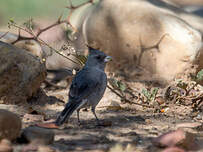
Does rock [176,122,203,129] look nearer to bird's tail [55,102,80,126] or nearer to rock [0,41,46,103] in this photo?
bird's tail [55,102,80,126]

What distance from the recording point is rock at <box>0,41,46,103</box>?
15.9 feet

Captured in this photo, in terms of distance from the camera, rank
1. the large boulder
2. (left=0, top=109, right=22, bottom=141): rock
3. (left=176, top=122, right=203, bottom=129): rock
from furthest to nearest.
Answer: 1. the large boulder
2. (left=176, top=122, right=203, bottom=129): rock
3. (left=0, top=109, right=22, bottom=141): rock

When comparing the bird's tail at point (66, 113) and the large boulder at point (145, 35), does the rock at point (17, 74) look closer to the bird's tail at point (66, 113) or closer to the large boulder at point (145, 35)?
the bird's tail at point (66, 113)

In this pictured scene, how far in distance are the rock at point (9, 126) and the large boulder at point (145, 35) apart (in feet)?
10.5

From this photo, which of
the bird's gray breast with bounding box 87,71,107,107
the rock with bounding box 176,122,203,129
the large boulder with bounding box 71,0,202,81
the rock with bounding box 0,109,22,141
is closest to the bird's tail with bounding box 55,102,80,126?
the bird's gray breast with bounding box 87,71,107,107

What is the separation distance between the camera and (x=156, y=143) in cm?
330

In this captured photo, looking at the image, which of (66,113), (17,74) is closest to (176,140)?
(66,113)

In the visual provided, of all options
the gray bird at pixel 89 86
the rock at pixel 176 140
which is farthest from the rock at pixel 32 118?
the rock at pixel 176 140

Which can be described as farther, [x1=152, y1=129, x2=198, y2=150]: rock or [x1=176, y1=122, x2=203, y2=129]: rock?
[x1=176, y1=122, x2=203, y2=129]: rock

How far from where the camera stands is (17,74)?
4.91 meters

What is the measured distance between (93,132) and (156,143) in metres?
0.80

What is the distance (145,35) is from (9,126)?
3458 millimetres

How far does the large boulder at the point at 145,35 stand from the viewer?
19.2 ft

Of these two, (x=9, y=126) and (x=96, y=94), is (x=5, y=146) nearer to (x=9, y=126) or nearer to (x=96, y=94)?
(x=9, y=126)
